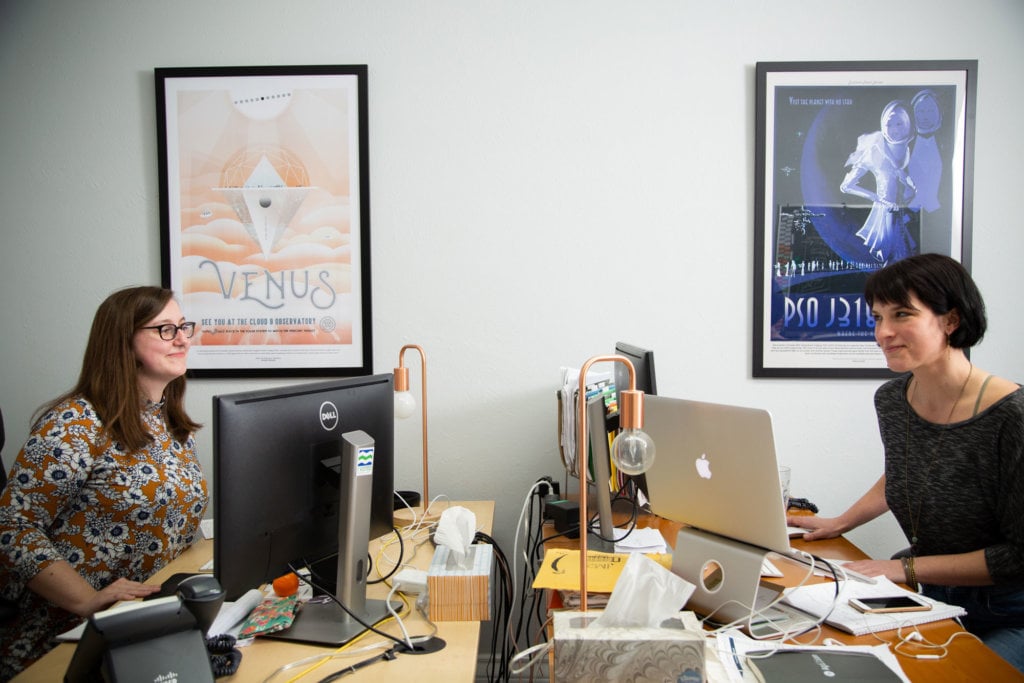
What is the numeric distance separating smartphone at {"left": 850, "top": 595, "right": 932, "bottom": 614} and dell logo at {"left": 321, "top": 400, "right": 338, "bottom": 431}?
1104 millimetres

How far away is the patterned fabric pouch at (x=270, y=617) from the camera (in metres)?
1.31

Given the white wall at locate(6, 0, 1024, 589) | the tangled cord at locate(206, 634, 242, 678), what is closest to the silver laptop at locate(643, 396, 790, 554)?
the tangled cord at locate(206, 634, 242, 678)

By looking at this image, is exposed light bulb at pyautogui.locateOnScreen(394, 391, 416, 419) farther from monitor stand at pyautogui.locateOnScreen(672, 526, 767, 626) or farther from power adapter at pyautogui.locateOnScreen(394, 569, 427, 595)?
monitor stand at pyautogui.locateOnScreen(672, 526, 767, 626)

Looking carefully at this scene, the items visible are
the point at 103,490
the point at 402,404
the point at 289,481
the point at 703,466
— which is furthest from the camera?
the point at 402,404

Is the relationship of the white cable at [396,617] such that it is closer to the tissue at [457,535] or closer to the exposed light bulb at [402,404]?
the tissue at [457,535]

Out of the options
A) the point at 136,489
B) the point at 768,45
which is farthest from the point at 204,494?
the point at 768,45

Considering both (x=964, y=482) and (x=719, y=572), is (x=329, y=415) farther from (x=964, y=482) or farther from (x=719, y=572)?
(x=964, y=482)

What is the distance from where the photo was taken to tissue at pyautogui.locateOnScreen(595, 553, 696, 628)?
111 cm

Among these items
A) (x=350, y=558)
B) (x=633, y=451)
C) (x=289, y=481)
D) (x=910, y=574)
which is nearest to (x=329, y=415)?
(x=289, y=481)

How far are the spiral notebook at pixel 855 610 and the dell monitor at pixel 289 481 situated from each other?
0.90m

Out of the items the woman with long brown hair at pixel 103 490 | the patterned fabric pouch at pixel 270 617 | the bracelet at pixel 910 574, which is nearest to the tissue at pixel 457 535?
the patterned fabric pouch at pixel 270 617

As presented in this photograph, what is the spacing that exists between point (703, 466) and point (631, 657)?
45cm

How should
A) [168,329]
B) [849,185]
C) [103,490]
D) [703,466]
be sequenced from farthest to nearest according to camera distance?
1. [849,185]
2. [168,329]
3. [103,490]
4. [703,466]

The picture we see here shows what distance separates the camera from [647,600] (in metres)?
1.12
